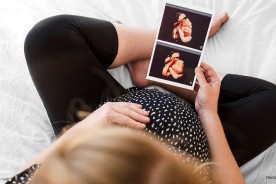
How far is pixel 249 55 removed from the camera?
49.9 inches

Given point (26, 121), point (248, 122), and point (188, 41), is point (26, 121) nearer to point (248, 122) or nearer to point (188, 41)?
point (188, 41)

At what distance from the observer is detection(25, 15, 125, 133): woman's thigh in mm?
1012

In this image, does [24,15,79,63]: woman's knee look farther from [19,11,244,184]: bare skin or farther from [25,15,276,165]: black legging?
[19,11,244,184]: bare skin

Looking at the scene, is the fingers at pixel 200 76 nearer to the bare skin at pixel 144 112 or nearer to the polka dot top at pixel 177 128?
the bare skin at pixel 144 112

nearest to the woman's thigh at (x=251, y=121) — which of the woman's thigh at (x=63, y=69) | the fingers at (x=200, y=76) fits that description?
the fingers at (x=200, y=76)

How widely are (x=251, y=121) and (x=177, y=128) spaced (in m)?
0.33

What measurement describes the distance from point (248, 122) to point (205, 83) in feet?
0.55

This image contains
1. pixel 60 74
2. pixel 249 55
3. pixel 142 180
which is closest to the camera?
pixel 142 180

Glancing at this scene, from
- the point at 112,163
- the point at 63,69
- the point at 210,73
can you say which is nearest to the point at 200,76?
the point at 210,73

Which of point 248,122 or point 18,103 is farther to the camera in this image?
point 18,103

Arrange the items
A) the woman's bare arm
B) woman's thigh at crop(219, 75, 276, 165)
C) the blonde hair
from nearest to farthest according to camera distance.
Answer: the blonde hair → the woman's bare arm → woman's thigh at crop(219, 75, 276, 165)

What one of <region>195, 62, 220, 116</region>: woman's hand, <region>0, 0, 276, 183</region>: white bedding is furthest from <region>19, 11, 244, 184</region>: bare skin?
<region>0, 0, 276, 183</region>: white bedding

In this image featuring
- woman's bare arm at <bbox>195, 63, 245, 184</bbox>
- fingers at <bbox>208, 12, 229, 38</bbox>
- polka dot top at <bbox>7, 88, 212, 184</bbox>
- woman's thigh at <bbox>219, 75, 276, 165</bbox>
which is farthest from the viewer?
fingers at <bbox>208, 12, 229, 38</bbox>

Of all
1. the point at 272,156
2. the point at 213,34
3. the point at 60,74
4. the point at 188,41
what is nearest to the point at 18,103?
the point at 60,74
